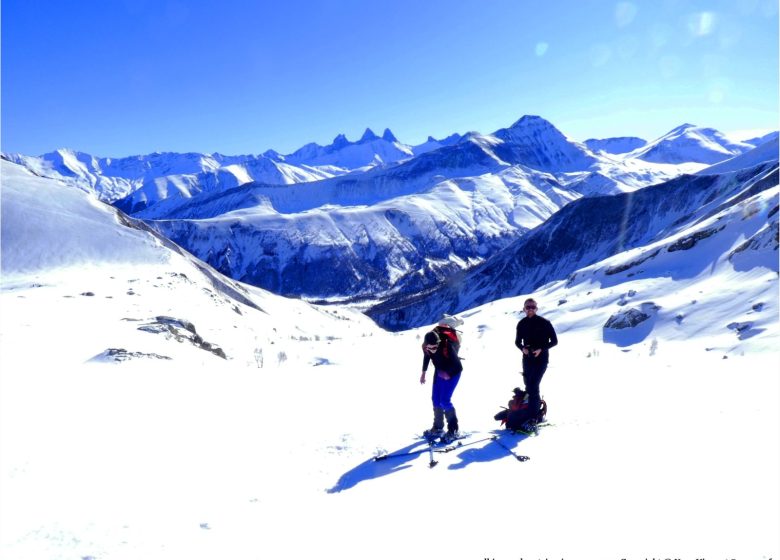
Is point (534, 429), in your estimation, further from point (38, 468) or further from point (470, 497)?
point (38, 468)

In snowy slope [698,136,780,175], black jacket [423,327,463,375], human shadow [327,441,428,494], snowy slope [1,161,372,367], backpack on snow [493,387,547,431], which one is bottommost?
human shadow [327,441,428,494]

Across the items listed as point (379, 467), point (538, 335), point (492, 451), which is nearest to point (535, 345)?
point (538, 335)

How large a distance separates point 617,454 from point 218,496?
529 centimetres

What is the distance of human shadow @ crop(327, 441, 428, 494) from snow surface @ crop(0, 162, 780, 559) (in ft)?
0.17

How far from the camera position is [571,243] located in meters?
113

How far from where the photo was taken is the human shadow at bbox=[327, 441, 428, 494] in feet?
19.8

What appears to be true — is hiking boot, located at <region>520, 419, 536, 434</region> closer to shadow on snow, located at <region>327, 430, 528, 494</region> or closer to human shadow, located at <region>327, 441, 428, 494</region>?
shadow on snow, located at <region>327, 430, 528, 494</region>

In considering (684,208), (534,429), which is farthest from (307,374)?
(684,208)

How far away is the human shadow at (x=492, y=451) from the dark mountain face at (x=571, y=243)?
91.6 meters

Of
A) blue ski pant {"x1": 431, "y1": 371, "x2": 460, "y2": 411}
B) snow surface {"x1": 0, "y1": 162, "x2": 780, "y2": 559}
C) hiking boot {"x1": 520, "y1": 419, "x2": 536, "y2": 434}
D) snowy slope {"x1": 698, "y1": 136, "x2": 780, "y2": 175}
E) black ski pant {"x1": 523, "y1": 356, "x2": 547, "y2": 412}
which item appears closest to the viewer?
snow surface {"x1": 0, "y1": 162, "x2": 780, "y2": 559}

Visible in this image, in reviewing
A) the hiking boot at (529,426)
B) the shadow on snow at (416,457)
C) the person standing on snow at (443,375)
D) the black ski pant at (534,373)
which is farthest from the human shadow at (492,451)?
the black ski pant at (534,373)

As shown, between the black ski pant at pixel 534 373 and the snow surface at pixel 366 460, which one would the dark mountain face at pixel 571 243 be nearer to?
the snow surface at pixel 366 460

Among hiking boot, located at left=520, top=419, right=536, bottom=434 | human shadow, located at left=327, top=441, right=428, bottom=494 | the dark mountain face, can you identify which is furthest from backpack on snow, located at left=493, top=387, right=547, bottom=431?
the dark mountain face

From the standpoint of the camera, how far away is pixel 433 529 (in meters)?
4.53
